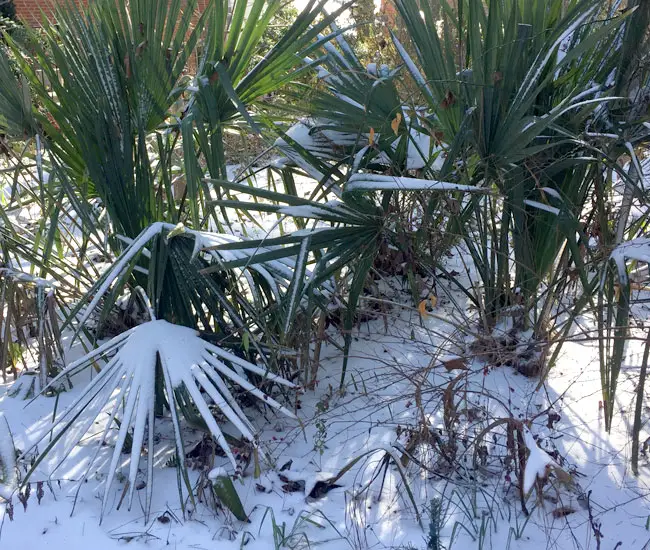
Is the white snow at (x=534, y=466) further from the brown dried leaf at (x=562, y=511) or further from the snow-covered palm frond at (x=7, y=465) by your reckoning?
the snow-covered palm frond at (x=7, y=465)

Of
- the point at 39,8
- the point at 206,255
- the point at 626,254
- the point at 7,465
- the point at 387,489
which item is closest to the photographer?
the point at 626,254

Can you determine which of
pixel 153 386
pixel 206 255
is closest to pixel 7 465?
pixel 153 386

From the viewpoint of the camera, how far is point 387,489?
2.29 m

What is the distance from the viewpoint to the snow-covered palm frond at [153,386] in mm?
2217

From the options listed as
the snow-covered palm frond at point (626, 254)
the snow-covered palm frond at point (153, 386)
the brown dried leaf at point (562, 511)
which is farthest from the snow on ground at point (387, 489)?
the snow-covered palm frond at point (626, 254)

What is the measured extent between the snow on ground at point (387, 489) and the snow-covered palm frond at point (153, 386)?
15 cm

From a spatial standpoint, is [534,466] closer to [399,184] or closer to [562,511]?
[562,511]

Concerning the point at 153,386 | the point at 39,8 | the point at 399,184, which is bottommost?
the point at 153,386

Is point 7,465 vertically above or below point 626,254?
below

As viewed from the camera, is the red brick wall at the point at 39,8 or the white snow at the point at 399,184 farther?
the red brick wall at the point at 39,8

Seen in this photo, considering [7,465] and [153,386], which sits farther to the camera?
[7,465]

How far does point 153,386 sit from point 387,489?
32.0 inches

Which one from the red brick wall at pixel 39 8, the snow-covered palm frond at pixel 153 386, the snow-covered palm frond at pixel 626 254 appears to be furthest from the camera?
the red brick wall at pixel 39 8

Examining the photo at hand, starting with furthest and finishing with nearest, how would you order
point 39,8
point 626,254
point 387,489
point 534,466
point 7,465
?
point 39,8
point 7,465
point 387,489
point 626,254
point 534,466
